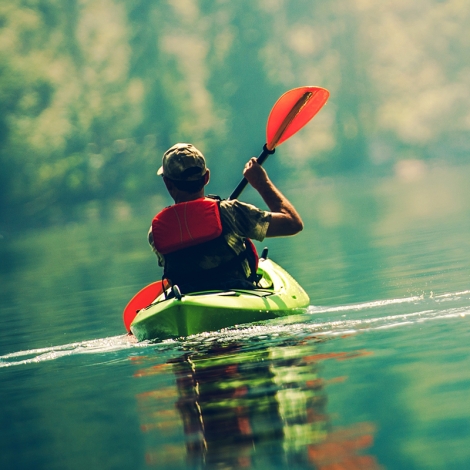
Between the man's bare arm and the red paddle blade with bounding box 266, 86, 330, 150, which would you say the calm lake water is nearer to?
the man's bare arm

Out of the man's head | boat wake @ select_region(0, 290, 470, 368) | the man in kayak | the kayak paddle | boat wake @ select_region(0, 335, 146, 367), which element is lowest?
boat wake @ select_region(0, 290, 470, 368)

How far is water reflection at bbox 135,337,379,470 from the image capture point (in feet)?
12.2

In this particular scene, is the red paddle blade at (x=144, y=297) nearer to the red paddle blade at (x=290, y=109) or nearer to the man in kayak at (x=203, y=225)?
the man in kayak at (x=203, y=225)

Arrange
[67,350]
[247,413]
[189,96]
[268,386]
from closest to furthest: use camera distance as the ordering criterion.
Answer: [247,413] → [268,386] → [67,350] → [189,96]

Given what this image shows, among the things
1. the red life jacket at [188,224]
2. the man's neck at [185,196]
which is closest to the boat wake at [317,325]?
the red life jacket at [188,224]

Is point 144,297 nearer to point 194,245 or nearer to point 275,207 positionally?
point 194,245

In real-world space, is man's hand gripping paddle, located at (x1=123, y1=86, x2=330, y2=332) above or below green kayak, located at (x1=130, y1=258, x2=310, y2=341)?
above

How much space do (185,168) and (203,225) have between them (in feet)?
1.19

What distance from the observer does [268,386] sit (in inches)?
189

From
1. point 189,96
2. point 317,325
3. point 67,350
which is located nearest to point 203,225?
point 317,325

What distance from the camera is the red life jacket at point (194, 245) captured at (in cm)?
652

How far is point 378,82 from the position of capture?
7181 centimetres

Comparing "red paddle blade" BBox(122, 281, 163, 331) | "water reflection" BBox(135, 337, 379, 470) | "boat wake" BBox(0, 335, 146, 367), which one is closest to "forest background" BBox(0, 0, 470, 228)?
"red paddle blade" BBox(122, 281, 163, 331)

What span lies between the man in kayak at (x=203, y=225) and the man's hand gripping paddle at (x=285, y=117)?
4.04ft
